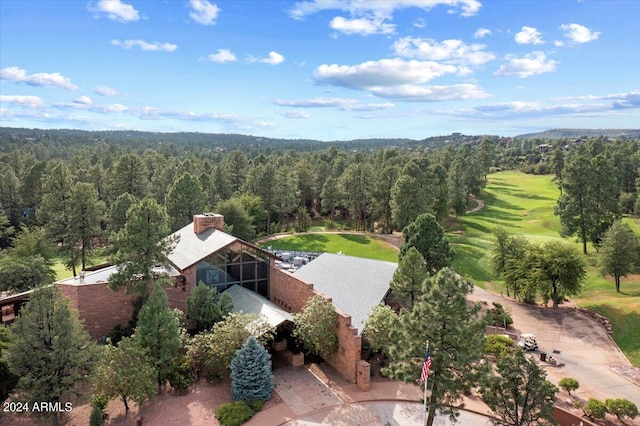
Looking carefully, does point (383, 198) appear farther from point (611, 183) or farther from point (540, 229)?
point (611, 183)

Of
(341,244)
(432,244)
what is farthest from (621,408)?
(341,244)

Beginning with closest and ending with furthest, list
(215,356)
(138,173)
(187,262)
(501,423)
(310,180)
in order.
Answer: (501,423) → (215,356) → (187,262) → (138,173) → (310,180)

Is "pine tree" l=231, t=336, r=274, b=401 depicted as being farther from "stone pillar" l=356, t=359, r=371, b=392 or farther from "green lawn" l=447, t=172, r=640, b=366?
"green lawn" l=447, t=172, r=640, b=366

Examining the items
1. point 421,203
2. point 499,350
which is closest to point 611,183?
point 421,203

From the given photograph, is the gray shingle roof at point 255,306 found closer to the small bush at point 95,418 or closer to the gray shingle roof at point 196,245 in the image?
the gray shingle roof at point 196,245

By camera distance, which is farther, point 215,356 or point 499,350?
point 499,350

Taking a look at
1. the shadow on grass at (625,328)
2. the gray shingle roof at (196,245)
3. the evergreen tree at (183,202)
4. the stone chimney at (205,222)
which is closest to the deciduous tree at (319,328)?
the gray shingle roof at (196,245)

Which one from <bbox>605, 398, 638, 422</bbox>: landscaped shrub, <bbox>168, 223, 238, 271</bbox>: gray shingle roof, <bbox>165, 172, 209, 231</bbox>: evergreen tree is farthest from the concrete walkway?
<bbox>165, 172, 209, 231</bbox>: evergreen tree
